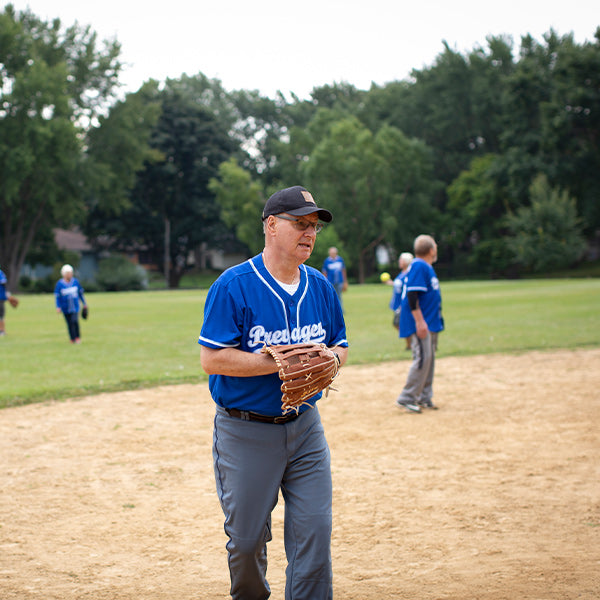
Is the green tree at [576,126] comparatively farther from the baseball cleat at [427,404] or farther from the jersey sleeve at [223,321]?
the jersey sleeve at [223,321]

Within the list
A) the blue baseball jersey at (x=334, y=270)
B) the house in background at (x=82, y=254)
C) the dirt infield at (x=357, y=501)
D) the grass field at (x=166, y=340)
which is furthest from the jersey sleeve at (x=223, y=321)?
the house in background at (x=82, y=254)

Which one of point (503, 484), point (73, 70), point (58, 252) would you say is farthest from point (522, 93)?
point (503, 484)

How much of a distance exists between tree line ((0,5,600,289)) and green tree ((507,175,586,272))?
0.39 feet

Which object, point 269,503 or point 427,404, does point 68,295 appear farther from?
point 269,503

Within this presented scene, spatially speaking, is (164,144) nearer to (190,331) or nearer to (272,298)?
(190,331)

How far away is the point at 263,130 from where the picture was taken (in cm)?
8625

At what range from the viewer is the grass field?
1227 centimetres

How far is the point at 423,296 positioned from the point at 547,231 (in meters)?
50.9

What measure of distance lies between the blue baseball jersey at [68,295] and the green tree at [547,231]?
4706cm

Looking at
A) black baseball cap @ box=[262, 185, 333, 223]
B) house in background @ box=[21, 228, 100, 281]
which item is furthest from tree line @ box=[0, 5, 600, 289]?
black baseball cap @ box=[262, 185, 333, 223]

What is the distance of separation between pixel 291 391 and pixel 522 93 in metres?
64.6

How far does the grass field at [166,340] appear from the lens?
12273mm

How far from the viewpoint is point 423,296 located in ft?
29.9

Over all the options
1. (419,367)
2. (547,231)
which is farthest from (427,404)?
(547,231)
